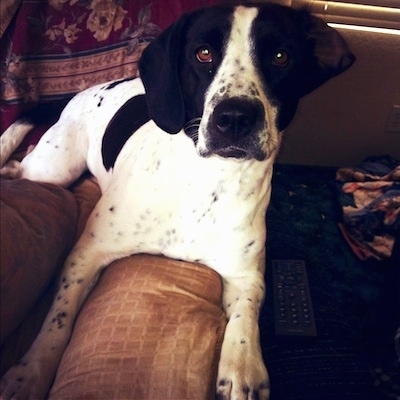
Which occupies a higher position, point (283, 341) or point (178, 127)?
point (178, 127)

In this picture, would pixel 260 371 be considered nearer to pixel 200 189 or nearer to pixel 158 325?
pixel 158 325

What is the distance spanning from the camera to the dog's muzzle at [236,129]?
101 cm

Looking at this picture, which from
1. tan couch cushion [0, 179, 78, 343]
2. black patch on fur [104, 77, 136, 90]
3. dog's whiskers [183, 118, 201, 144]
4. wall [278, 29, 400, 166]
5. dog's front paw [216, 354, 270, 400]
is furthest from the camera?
wall [278, 29, 400, 166]

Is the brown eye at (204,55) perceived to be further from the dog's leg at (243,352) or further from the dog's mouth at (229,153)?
the dog's leg at (243,352)

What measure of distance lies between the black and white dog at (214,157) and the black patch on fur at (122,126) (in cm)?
A: 6

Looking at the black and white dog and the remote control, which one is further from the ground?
the black and white dog

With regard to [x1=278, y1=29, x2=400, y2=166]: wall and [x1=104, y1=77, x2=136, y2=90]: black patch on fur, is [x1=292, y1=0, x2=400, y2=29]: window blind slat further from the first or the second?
[x1=104, y1=77, x2=136, y2=90]: black patch on fur

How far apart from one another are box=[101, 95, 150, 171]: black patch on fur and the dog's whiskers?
247mm

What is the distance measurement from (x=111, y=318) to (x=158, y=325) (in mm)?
89

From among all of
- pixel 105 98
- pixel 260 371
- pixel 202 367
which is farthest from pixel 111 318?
pixel 105 98

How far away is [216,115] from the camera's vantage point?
40.4 inches

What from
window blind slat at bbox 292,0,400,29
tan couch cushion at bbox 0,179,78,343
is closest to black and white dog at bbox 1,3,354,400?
tan couch cushion at bbox 0,179,78,343

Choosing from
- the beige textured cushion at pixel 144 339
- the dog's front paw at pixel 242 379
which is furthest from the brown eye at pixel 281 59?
the dog's front paw at pixel 242 379

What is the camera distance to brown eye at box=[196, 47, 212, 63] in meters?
1.10
